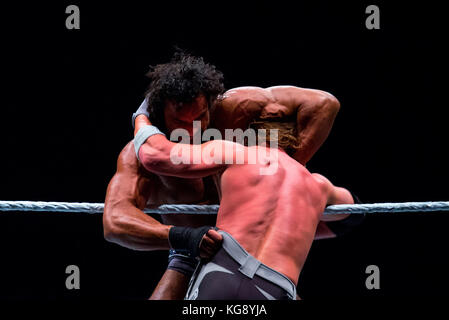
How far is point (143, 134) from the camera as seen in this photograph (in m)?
1.16

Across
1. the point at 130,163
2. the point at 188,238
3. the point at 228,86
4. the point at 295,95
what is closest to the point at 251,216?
the point at 188,238

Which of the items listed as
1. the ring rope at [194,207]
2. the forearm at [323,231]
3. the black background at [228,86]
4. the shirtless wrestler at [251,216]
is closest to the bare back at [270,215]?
the shirtless wrestler at [251,216]

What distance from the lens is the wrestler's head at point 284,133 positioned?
1290 millimetres

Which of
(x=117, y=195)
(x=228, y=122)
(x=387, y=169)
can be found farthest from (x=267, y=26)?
(x=117, y=195)

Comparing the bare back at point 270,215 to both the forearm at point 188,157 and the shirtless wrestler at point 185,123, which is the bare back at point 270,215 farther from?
the shirtless wrestler at point 185,123

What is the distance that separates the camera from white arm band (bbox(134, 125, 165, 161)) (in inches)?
45.3

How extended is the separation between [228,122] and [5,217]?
58.8 inches

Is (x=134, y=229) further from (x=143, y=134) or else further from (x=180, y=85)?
(x=180, y=85)

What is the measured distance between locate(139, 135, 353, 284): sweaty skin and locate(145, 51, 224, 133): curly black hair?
138 millimetres

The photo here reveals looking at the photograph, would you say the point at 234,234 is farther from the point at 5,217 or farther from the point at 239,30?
the point at 5,217

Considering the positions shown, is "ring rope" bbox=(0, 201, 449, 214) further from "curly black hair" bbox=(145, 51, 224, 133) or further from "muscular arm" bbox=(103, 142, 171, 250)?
"curly black hair" bbox=(145, 51, 224, 133)

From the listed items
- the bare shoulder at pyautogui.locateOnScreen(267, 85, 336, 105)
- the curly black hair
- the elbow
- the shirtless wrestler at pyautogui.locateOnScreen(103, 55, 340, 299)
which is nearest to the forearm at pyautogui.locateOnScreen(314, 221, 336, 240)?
the shirtless wrestler at pyautogui.locateOnScreen(103, 55, 340, 299)

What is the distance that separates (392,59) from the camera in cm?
223

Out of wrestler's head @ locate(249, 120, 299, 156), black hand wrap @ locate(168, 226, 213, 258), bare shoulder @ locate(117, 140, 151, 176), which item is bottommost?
black hand wrap @ locate(168, 226, 213, 258)
